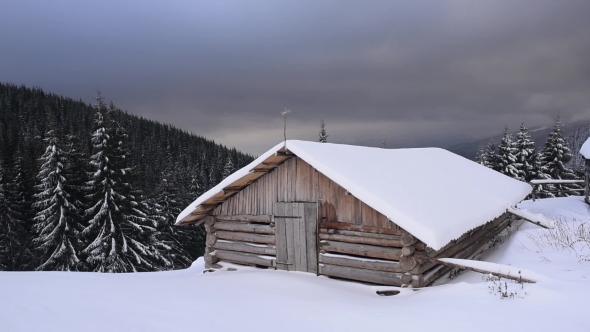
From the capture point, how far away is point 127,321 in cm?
466

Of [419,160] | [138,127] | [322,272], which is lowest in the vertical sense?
[322,272]

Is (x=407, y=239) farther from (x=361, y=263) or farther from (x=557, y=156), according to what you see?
(x=557, y=156)

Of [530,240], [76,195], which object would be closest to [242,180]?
[530,240]

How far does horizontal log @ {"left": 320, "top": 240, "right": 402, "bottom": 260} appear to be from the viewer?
28.9ft

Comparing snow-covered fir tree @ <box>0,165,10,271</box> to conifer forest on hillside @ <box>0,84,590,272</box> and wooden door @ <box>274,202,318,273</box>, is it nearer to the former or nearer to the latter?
conifer forest on hillside @ <box>0,84,590,272</box>

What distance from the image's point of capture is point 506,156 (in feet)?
125

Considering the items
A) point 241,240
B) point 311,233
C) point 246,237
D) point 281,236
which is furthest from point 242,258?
point 311,233

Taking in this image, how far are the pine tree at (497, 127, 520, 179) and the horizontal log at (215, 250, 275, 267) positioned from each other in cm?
3478

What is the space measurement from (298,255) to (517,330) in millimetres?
6364

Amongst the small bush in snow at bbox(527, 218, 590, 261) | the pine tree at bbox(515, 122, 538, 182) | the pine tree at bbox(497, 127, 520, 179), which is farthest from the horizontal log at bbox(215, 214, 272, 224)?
the pine tree at bbox(515, 122, 538, 182)

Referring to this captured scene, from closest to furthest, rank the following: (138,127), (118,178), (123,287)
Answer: (123,287) → (118,178) → (138,127)

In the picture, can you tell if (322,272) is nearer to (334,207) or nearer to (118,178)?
(334,207)

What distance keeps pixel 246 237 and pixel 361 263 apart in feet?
12.9

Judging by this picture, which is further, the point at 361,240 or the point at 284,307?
A: the point at 361,240
